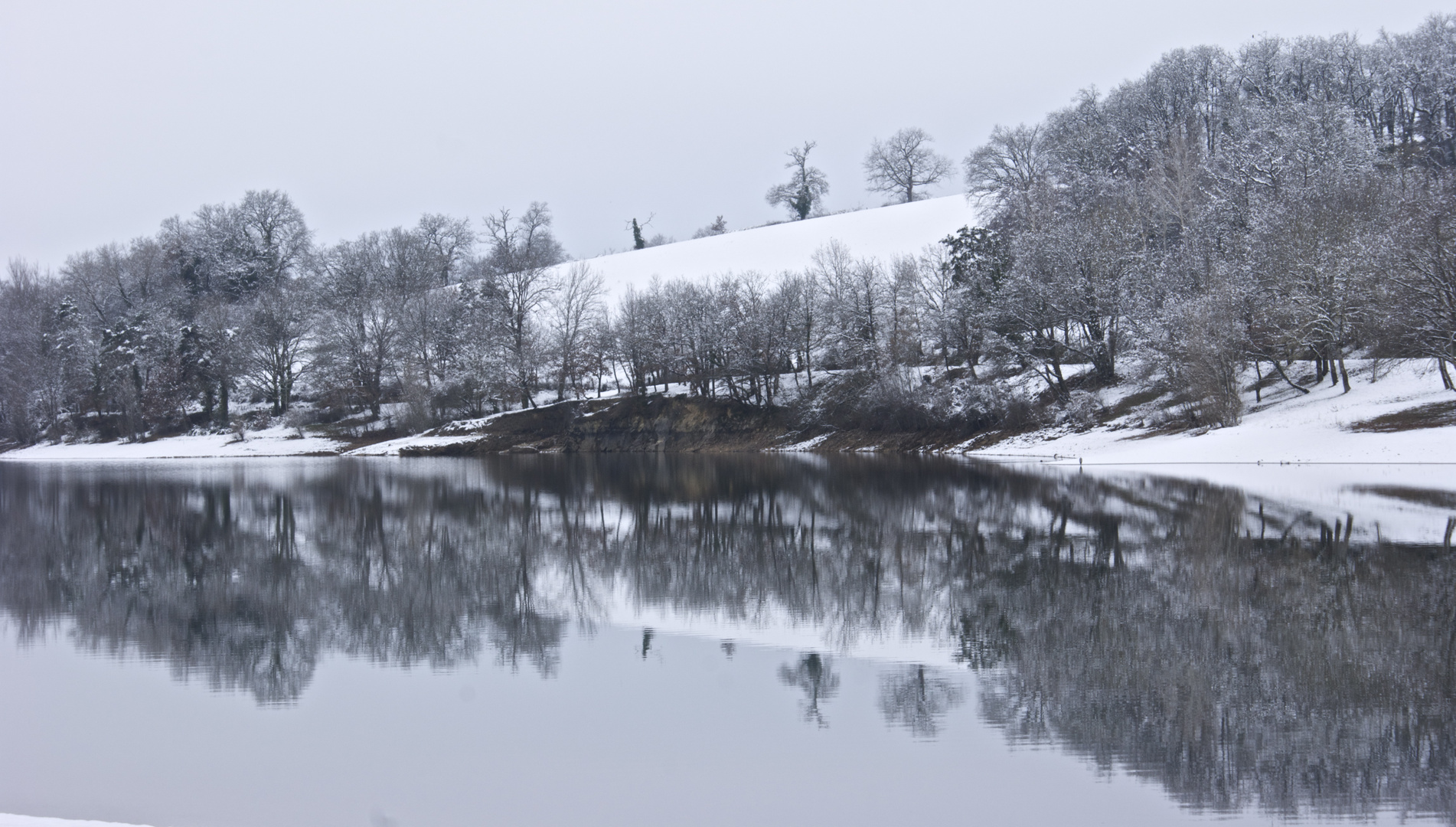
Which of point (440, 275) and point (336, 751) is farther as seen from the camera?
point (440, 275)

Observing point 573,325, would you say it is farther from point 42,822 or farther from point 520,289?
point 42,822

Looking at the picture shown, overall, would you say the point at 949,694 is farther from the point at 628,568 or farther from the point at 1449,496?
the point at 1449,496

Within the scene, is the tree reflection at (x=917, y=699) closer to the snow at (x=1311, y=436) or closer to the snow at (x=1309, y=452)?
the snow at (x=1309, y=452)

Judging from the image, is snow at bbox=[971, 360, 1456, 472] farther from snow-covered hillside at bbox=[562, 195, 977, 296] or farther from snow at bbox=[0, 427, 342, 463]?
snow at bbox=[0, 427, 342, 463]

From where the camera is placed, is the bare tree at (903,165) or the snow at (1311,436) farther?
the bare tree at (903,165)

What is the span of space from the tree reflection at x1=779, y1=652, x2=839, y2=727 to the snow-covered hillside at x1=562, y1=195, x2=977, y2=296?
70639 millimetres

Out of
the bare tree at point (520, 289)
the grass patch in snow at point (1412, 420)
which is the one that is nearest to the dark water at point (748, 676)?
the grass patch in snow at point (1412, 420)

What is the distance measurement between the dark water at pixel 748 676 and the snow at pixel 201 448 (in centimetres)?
4638

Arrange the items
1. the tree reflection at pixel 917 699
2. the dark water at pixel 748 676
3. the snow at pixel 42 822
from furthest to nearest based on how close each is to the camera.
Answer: the tree reflection at pixel 917 699 → the dark water at pixel 748 676 → the snow at pixel 42 822

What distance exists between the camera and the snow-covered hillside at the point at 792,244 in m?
83.9

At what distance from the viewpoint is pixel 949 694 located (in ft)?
30.4

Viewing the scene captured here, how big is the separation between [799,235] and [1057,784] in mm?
87451

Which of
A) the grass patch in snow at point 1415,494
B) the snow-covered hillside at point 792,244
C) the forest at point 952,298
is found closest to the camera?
the grass patch in snow at point 1415,494

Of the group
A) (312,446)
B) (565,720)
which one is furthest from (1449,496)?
(312,446)
